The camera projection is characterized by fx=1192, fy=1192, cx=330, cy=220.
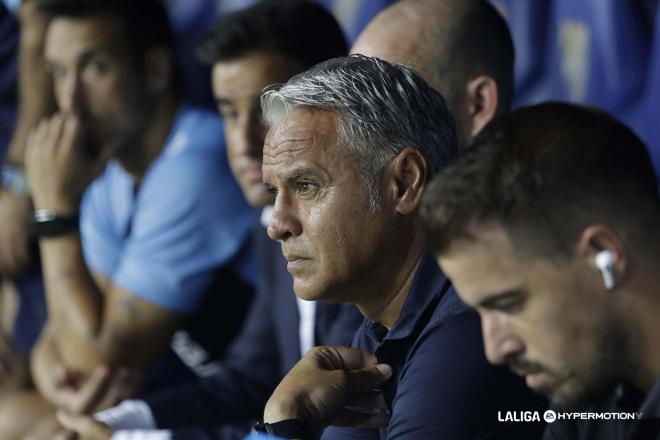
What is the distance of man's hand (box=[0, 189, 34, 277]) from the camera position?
3.79 metres

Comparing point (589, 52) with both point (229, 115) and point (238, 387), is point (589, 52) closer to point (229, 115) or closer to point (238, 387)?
point (229, 115)

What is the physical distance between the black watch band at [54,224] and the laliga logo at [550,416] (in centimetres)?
206

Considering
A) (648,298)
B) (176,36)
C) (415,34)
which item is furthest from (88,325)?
(648,298)

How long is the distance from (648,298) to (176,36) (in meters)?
2.56

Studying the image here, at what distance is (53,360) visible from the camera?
3305 mm

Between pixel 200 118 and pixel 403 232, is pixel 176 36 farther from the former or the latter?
pixel 403 232

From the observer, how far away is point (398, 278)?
1.75 meters

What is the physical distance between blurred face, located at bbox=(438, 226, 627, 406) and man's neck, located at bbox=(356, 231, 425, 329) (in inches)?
12.6

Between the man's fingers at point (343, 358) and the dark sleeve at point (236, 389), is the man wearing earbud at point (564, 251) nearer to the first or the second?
the man's fingers at point (343, 358)

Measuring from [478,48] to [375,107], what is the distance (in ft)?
2.16

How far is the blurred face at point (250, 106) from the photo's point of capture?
2863 millimetres

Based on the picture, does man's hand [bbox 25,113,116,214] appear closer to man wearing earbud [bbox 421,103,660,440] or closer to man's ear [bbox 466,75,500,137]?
man's ear [bbox 466,75,500,137]

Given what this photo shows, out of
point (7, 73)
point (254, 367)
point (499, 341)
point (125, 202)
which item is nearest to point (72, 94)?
point (125, 202)

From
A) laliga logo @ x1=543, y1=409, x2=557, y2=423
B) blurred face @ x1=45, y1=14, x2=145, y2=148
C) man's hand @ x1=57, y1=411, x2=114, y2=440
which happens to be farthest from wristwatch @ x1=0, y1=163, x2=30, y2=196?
laliga logo @ x1=543, y1=409, x2=557, y2=423
